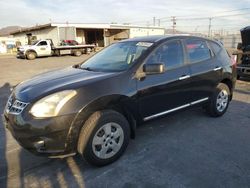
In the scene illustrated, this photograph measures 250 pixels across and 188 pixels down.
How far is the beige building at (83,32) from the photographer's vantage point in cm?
3247

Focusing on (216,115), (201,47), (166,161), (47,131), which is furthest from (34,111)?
(216,115)

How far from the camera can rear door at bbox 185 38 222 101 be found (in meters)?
4.55

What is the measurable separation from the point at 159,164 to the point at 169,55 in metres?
1.81

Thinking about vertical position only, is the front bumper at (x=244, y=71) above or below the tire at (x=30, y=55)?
below

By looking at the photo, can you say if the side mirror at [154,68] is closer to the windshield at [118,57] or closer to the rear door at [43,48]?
the windshield at [118,57]

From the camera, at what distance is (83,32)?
4006 centimetres

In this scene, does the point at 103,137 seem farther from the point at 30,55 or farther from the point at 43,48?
the point at 43,48

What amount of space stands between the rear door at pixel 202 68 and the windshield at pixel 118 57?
1.00 m

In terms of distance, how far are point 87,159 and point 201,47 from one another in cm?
312

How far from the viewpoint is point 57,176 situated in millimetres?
3182

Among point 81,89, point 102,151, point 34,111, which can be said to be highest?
point 81,89

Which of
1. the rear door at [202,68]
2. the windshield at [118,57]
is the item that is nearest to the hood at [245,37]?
the rear door at [202,68]

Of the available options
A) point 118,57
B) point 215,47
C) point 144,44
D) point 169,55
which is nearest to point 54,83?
point 118,57

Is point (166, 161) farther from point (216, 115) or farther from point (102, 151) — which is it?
point (216, 115)
